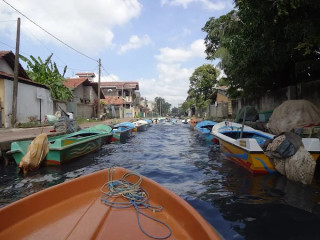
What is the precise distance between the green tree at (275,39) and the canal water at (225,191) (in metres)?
3.90

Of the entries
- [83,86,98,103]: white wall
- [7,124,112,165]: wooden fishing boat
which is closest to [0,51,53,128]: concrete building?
[7,124,112,165]: wooden fishing boat

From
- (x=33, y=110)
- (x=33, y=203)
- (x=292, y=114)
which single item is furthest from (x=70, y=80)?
(x=33, y=203)

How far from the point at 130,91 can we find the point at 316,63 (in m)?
42.1

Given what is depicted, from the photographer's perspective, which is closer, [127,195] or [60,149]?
[127,195]

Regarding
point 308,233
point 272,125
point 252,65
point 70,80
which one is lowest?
point 308,233

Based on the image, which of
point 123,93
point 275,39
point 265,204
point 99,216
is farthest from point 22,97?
point 123,93

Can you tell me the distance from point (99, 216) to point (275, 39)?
805cm

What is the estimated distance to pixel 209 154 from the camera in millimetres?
10375

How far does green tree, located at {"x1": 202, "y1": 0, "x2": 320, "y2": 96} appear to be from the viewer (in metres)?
6.53

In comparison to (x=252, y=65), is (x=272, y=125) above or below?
below

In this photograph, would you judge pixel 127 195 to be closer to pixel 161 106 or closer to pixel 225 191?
pixel 225 191

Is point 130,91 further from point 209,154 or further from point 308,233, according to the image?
point 308,233

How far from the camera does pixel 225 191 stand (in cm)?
556

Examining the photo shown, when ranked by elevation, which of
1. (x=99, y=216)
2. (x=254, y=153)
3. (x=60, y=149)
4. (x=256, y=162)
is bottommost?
(x=99, y=216)
